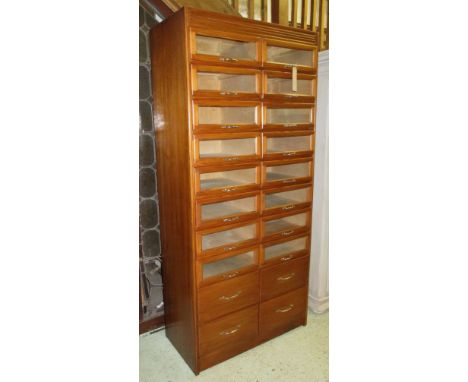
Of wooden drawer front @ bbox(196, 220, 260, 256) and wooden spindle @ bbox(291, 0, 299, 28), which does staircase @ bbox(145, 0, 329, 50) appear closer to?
wooden spindle @ bbox(291, 0, 299, 28)

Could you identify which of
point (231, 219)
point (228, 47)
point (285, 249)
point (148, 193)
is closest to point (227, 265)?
point (231, 219)

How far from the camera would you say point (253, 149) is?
1983 millimetres

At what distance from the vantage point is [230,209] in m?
2.06

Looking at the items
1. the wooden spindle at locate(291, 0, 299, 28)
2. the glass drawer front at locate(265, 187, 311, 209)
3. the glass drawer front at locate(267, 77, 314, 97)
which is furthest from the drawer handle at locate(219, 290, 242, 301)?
the wooden spindle at locate(291, 0, 299, 28)

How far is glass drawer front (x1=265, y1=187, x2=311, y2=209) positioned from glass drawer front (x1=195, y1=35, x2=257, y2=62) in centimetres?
87

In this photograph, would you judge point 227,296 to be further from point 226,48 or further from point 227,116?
point 226,48

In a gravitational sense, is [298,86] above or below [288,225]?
above

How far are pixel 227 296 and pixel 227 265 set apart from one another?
18 cm

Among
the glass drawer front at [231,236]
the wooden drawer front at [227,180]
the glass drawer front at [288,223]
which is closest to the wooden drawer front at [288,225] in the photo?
the glass drawer front at [288,223]
